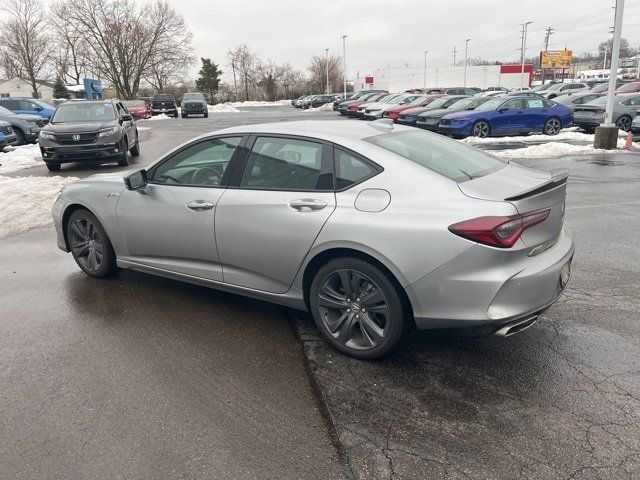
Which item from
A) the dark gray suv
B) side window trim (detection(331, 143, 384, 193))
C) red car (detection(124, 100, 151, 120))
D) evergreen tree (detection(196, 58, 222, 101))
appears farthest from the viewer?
evergreen tree (detection(196, 58, 222, 101))

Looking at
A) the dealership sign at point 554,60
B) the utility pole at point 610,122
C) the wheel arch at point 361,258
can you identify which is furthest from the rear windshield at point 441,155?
the dealership sign at point 554,60

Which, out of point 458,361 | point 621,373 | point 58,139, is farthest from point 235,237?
point 58,139

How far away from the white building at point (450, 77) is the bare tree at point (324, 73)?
23.7ft

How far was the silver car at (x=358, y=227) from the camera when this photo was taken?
10.3 feet

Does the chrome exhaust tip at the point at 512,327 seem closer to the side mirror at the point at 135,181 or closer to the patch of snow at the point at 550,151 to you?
Result: the side mirror at the point at 135,181

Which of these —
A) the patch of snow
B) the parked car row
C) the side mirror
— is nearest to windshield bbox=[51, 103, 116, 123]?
the parked car row

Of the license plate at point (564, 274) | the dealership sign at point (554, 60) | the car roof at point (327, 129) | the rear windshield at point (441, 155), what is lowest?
the license plate at point (564, 274)

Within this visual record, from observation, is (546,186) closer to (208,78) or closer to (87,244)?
(87,244)

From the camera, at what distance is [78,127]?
1295 cm

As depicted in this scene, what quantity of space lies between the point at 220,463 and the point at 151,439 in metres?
0.46

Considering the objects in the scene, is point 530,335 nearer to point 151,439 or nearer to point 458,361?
point 458,361

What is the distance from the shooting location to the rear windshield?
3617 mm

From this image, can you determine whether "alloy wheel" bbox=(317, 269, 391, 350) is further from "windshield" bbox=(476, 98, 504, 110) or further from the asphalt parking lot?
"windshield" bbox=(476, 98, 504, 110)

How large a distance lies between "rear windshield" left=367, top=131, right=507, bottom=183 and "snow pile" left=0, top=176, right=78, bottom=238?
592cm
